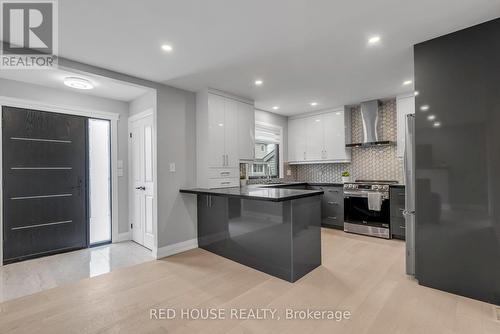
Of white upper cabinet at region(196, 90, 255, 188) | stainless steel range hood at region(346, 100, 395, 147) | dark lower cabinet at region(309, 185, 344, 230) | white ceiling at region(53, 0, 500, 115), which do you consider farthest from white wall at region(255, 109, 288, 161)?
stainless steel range hood at region(346, 100, 395, 147)

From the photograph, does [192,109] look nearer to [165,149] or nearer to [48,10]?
[165,149]

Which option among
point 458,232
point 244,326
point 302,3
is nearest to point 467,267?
point 458,232

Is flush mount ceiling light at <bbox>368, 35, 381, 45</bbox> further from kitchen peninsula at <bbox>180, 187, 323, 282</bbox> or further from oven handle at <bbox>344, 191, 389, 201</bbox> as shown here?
oven handle at <bbox>344, 191, 389, 201</bbox>

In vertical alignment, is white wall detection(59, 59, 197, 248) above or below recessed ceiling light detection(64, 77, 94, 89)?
below

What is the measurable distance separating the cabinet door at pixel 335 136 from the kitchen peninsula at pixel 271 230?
7.66 feet

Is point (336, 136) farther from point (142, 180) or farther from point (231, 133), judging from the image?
point (142, 180)

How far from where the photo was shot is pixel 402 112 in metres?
4.08

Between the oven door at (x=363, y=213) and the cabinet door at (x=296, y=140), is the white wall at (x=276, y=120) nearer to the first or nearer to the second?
the cabinet door at (x=296, y=140)

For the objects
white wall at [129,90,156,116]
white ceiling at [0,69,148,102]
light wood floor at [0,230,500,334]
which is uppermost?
white ceiling at [0,69,148,102]

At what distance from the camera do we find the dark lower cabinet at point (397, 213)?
399 cm

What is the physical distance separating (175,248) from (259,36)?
121 inches

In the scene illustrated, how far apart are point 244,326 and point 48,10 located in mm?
3022

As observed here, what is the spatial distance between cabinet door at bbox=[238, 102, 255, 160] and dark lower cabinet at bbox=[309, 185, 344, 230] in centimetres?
183

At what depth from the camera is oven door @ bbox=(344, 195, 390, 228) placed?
13.5 feet
